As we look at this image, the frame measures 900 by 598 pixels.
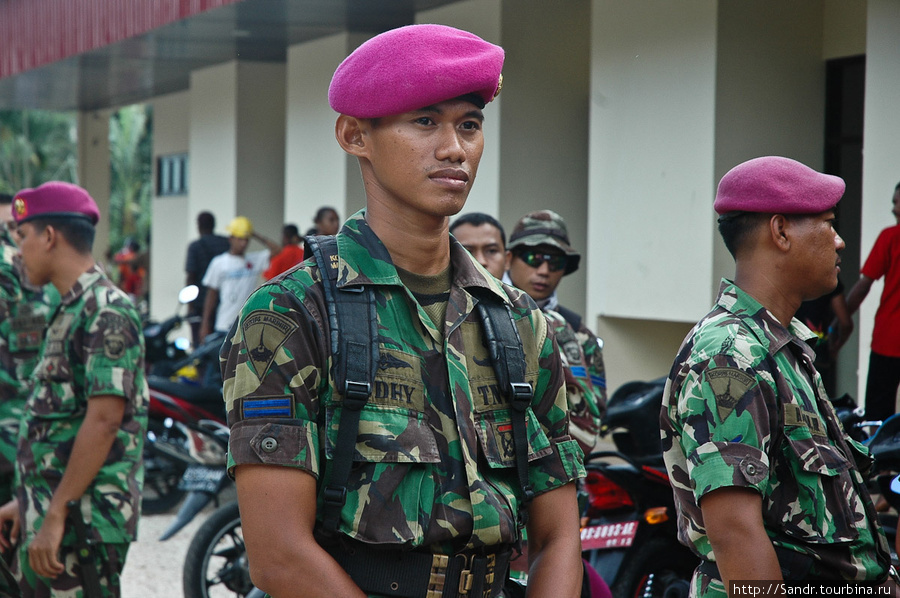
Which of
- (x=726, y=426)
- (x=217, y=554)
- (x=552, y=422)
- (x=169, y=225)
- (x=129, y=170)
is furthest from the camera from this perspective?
(x=129, y=170)

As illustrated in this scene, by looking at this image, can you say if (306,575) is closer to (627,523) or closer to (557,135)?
(627,523)

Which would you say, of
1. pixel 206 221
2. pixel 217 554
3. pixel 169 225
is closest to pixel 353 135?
pixel 217 554

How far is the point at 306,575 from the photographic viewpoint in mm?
1635

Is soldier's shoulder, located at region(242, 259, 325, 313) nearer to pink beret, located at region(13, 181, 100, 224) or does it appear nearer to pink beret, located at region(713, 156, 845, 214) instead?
pink beret, located at region(713, 156, 845, 214)

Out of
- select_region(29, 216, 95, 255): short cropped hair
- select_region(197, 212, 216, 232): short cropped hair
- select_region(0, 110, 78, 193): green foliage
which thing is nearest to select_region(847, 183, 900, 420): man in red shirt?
select_region(29, 216, 95, 255): short cropped hair

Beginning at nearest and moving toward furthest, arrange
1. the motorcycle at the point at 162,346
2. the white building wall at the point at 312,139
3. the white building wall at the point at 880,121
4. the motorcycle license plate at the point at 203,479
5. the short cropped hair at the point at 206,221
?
the motorcycle license plate at the point at 203,479 → the white building wall at the point at 880,121 → the motorcycle at the point at 162,346 → the white building wall at the point at 312,139 → the short cropped hair at the point at 206,221

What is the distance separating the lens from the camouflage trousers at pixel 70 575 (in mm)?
3514

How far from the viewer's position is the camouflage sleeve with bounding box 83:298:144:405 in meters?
3.54

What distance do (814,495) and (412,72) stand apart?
1.38m

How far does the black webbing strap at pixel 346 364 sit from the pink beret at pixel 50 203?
225 cm

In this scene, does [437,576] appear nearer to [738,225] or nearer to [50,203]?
[738,225]

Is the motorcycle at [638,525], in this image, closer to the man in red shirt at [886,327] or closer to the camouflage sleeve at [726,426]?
the camouflage sleeve at [726,426]

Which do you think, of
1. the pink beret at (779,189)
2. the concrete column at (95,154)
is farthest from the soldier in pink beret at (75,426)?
the concrete column at (95,154)

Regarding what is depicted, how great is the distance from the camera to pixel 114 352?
358 cm
